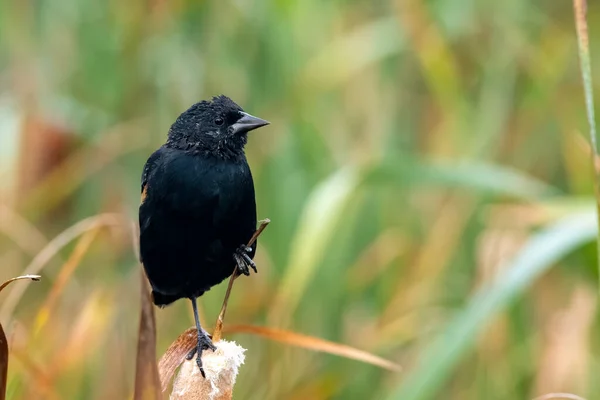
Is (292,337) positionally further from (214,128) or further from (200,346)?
(214,128)

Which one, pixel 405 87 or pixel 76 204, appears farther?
pixel 405 87

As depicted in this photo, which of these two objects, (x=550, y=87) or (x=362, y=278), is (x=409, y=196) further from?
(x=550, y=87)

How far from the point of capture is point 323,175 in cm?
275

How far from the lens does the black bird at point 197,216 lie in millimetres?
1321

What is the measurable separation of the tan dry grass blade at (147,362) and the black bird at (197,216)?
35cm

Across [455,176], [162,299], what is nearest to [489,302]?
[455,176]

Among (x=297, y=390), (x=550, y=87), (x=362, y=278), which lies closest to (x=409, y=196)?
(x=362, y=278)

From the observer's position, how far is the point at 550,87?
2854mm

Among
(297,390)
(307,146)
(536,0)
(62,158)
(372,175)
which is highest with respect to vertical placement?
(536,0)

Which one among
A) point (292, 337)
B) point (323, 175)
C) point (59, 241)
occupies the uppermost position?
point (323, 175)

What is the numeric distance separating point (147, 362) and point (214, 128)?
665 millimetres

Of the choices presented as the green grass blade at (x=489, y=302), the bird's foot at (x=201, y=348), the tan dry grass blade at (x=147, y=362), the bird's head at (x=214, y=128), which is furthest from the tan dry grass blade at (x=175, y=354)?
the green grass blade at (x=489, y=302)

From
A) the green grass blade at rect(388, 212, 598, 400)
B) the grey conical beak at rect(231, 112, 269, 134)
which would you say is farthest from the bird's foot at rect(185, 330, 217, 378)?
the green grass blade at rect(388, 212, 598, 400)

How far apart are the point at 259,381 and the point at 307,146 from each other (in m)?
0.73
